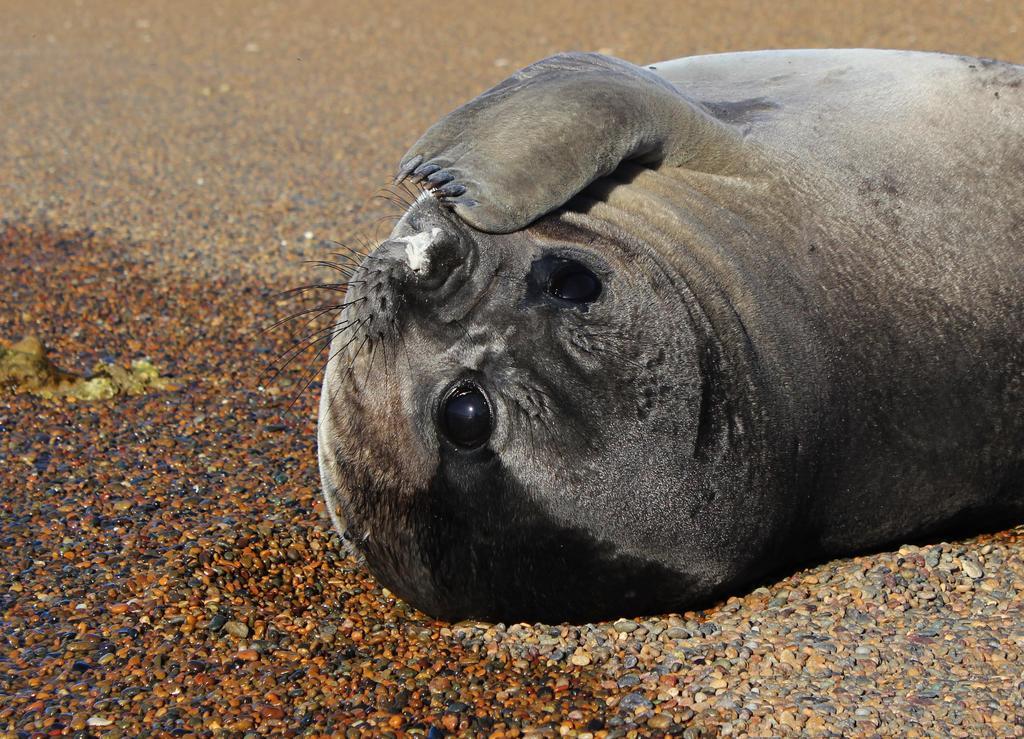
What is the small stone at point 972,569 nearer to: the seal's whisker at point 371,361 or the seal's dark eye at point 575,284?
the seal's dark eye at point 575,284

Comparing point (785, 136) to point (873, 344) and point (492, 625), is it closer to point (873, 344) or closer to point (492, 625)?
point (873, 344)

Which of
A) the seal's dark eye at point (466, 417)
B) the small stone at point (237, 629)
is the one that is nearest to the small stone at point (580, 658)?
the seal's dark eye at point (466, 417)

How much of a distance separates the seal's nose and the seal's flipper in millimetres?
74

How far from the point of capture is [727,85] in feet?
14.6

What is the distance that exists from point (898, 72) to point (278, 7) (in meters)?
10.1

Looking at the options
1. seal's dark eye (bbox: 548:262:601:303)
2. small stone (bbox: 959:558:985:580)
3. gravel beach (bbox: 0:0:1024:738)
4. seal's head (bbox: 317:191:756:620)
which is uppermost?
seal's dark eye (bbox: 548:262:601:303)

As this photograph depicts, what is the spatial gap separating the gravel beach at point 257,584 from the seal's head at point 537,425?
21 centimetres

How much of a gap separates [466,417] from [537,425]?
0.18 metres

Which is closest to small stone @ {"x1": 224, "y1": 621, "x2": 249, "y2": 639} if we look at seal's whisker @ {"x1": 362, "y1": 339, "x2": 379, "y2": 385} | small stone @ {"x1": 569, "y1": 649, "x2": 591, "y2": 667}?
seal's whisker @ {"x1": 362, "y1": 339, "x2": 379, "y2": 385}

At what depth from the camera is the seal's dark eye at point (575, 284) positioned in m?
3.29

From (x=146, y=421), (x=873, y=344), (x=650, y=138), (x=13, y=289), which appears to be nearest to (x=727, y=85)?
(x=650, y=138)

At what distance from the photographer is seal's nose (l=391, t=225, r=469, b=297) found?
10.9 ft

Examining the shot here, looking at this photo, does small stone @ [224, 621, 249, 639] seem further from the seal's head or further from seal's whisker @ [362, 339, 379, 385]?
seal's whisker @ [362, 339, 379, 385]

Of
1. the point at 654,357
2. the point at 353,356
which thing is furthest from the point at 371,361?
the point at 654,357
